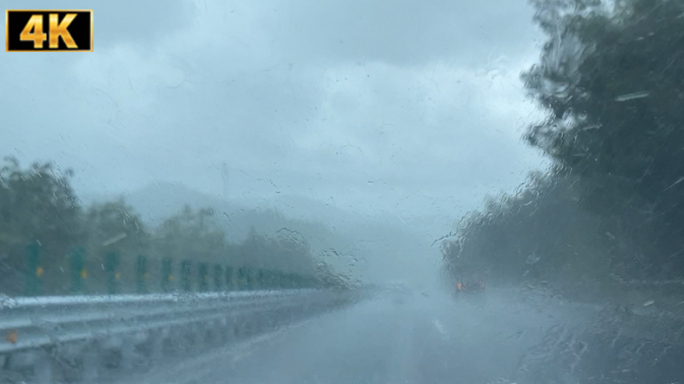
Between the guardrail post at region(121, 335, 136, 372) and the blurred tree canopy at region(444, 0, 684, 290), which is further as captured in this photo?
the guardrail post at region(121, 335, 136, 372)

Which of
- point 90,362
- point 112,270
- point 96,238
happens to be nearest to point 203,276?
point 112,270

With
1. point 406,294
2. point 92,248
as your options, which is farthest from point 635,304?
point 92,248

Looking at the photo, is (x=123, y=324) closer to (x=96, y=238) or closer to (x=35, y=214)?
(x=96, y=238)

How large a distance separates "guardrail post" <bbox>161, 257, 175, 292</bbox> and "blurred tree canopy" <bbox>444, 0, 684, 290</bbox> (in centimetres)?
463

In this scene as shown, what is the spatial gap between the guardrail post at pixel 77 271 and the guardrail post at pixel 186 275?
1794mm

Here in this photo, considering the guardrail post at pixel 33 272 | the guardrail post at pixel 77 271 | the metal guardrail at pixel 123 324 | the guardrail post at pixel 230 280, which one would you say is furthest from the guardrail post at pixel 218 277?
the guardrail post at pixel 33 272

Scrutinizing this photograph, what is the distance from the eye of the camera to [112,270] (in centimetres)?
1175

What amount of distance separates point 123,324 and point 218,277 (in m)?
2.31

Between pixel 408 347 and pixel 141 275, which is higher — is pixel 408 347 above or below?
below

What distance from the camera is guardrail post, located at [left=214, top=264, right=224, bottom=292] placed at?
41.7 ft

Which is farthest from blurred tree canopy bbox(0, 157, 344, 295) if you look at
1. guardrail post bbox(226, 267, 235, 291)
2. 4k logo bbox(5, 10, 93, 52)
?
4k logo bbox(5, 10, 93, 52)

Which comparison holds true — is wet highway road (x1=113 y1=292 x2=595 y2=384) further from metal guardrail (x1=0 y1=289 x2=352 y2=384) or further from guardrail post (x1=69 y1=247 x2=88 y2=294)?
guardrail post (x1=69 y1=247 x2=88 y2=294)

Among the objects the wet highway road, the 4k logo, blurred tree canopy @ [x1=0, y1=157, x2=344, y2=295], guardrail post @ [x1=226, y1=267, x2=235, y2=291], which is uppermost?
the 4k logo

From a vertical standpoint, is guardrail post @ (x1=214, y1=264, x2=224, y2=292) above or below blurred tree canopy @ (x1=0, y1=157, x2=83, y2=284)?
below
